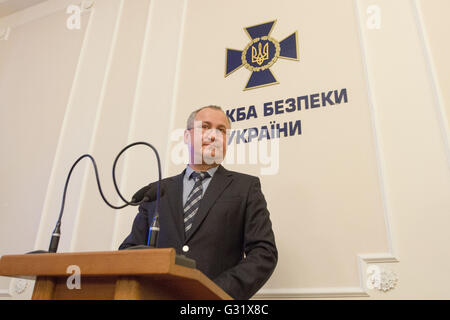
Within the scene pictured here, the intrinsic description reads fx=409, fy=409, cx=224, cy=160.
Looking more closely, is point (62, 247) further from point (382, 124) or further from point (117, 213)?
point (382, 124)

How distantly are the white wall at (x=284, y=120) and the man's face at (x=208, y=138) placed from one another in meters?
0.69

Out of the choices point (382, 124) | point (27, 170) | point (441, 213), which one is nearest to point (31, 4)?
point (27, 170)

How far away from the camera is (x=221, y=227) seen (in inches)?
71.7

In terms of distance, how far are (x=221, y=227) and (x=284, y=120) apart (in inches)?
48.5

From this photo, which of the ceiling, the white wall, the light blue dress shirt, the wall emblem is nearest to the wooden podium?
the light blue dress shirt

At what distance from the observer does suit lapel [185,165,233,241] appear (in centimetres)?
179

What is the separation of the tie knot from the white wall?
0.74 metres

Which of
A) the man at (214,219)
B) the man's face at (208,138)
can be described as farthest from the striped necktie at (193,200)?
the man's face at (208,138)

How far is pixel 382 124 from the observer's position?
8.32 ft

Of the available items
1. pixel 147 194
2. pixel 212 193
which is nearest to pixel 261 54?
pixel 212 193

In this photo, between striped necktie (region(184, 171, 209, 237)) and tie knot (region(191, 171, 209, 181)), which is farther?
tie knot (region(191, 171, 209, 181))

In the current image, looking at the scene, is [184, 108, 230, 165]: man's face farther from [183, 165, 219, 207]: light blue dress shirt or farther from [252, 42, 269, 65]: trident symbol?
[252, 42, 269, 65]: trident symbol

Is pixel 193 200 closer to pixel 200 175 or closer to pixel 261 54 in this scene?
pixel 200 175
